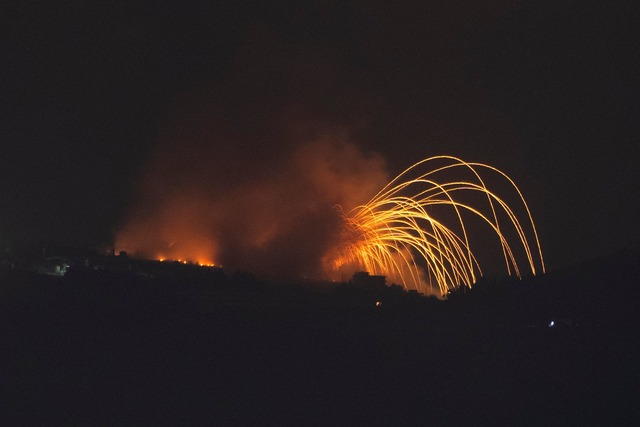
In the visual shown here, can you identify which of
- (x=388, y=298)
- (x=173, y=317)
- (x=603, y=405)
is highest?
(x=388, y=298)

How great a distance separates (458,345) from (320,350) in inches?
131

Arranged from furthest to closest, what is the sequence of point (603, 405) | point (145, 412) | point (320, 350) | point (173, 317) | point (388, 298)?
point (388, 298)
point (173, 317)
point (320, 350)
point (603, 405)
point (145, 412)

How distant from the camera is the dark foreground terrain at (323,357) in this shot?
1203 centimetres

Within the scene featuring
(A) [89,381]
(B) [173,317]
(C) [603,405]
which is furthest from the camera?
(B) [173,317]

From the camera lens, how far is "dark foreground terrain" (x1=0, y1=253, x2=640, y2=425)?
12031mm

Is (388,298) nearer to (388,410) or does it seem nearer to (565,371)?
(565,371)

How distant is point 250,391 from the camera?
43.1 ft

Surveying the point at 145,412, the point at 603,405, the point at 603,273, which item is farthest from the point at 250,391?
the point at 603,273

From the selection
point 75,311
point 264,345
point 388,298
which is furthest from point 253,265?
point 264,345

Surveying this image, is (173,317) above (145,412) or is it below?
above

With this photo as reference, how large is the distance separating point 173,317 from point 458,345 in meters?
7.76

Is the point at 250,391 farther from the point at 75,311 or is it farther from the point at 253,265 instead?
the point at 253,265

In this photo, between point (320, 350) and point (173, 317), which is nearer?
point (320, 350)

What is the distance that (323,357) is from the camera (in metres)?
15.9
